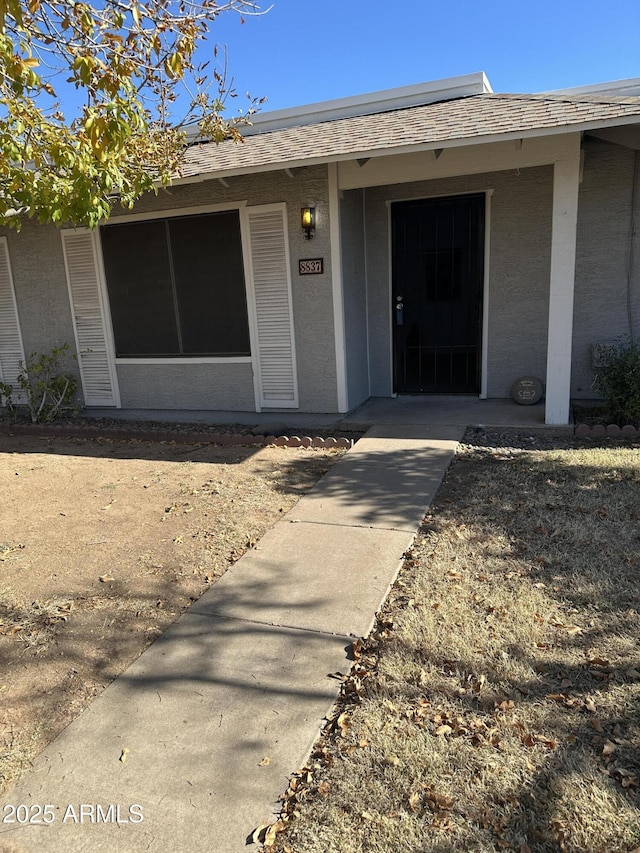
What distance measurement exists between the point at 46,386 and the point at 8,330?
161cm

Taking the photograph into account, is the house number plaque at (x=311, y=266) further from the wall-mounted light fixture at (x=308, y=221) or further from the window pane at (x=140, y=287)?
the window pane at (x=140, y=287)

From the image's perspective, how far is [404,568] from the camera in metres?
3.53

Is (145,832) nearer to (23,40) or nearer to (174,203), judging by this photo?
(23,40)

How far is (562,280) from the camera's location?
582 centimetres

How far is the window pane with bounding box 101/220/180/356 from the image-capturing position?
306 inches

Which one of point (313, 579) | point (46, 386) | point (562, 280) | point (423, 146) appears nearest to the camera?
point (313, 579)

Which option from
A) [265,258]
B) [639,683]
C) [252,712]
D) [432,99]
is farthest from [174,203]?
[639,683]

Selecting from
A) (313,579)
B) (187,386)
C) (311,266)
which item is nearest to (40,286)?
(187,386)

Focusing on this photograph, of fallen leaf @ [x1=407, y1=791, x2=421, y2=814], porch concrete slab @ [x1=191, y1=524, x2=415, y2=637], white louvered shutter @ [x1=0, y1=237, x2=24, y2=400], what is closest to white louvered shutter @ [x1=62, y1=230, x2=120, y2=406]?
white louvered shutter @ [x1=0, y1=237, x2=24, y2=400]

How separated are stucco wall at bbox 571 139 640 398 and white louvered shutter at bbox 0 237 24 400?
8.11m

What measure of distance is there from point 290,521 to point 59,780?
2.41 m

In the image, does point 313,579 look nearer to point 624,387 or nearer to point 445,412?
point 445,412

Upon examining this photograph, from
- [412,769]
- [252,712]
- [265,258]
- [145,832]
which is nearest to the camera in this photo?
[145,832]

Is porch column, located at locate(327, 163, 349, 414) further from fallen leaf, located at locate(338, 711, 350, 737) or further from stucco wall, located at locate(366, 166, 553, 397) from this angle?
fallen leaf, located at locate(338, 711, 350, 737)
